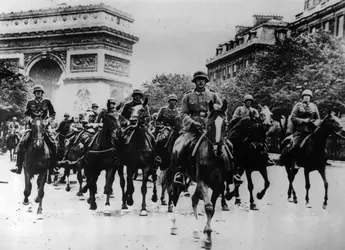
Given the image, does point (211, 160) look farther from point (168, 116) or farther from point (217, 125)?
point (168, 116)

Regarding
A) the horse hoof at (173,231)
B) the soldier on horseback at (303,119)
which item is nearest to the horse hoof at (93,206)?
the horse hoof at (173,231)

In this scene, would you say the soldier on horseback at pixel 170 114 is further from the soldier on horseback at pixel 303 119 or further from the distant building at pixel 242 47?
the soldier on horseback at pixel 303 119

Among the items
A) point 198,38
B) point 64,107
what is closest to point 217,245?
point 198,38

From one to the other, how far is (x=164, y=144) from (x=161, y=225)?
9.25 feet

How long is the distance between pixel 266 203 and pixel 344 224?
7.82 ft

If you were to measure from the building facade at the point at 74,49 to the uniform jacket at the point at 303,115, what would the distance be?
13.4 ft

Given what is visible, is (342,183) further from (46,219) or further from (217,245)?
(46,219)

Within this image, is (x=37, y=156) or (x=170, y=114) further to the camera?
(x=170, y=114)

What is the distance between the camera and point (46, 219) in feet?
34.1

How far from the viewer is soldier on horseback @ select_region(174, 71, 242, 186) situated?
923 centimetres

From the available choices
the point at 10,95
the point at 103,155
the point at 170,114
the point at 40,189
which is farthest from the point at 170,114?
the point at 10,95

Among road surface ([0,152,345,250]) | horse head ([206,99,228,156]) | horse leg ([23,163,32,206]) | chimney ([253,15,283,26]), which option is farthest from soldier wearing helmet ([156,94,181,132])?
horse head ([206,99,228,156])

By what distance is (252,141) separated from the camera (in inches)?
445

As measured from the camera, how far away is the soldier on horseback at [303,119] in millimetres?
11930
